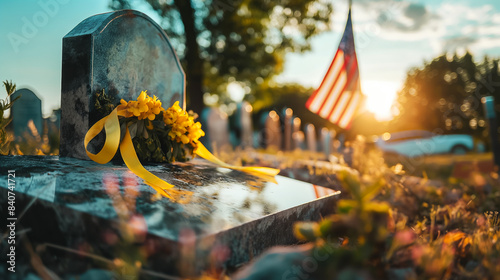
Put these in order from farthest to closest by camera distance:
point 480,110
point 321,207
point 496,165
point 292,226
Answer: point 480,110 → point 496,165 → point 321,207 → point 292,226

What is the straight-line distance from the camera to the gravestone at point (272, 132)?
1040 centimetres

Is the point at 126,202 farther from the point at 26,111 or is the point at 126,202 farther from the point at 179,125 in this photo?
the point at 26,111

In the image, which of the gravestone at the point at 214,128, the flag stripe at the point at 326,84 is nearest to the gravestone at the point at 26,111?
the gravestone at the point at 214,128

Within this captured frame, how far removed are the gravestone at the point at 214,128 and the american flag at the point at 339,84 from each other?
124 inches

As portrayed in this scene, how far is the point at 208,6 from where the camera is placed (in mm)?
12047

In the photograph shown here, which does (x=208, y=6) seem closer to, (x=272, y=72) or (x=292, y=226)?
(x=272, y=72)

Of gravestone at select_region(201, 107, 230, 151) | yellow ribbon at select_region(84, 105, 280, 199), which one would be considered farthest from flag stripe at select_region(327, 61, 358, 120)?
gravestone at select_region(201, 107, 230, 151)

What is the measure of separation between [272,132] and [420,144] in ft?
23.1

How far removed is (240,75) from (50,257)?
1179cm

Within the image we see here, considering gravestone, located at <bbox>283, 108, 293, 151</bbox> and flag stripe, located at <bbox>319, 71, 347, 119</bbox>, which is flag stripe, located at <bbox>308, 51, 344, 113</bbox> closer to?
flag stripe, located at <bbox>319, 71, 347, 119</bbox>

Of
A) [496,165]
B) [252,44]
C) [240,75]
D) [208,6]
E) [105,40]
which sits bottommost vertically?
[496,165]

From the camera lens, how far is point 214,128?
765 centimetres

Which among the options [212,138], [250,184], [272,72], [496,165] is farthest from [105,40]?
[272,72]

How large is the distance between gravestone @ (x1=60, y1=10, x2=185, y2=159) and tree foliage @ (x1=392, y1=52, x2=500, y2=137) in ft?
78.4
